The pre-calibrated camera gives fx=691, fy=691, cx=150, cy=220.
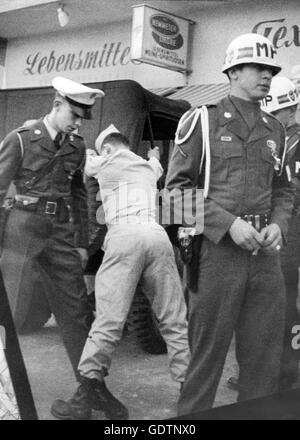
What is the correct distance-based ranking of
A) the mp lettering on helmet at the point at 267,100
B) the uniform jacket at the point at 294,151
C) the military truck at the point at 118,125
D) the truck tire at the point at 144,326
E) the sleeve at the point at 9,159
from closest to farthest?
the sleeve at the point at 9,159 → the military truck at the point at 118,125 → the truck tire at the point at 144,326 → the mp lettering on helmet at the point at 267,100 → the uniform jacket at the point at 294,151

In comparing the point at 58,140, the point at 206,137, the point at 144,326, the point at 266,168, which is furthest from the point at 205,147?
the point at 144,326

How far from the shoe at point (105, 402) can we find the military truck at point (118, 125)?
212 millimetres

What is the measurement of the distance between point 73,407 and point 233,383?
72cm

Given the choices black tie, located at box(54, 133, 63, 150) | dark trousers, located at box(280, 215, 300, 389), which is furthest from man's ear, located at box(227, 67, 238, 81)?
black tie, located at box(54, 133, 63, 150)

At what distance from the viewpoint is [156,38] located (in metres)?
2.38

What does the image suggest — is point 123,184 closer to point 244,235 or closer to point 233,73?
point 244,235

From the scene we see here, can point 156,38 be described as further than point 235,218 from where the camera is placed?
No

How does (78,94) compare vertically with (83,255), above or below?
above

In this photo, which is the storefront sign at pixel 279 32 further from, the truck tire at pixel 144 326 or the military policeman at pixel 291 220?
the truck tire at pixel 144 326

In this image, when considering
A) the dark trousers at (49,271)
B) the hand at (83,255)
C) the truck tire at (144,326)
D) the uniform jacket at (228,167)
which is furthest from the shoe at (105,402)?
the uniform jacket at (228,167)

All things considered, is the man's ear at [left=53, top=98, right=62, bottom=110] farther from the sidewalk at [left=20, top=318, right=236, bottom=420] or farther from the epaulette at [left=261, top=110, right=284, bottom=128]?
the epaulette at [left=261, top=110, right=284, bottom=128]

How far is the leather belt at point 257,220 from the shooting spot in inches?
103
